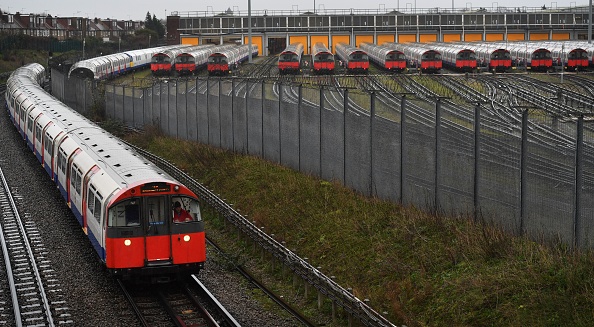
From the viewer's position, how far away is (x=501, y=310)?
42.5 feet

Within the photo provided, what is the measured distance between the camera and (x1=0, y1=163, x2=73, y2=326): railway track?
52.6ft

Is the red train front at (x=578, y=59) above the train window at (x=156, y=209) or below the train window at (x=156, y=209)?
above

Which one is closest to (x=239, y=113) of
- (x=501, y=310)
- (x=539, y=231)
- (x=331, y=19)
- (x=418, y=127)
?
(x=418, y=127)

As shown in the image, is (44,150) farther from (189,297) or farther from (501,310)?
(501,310)

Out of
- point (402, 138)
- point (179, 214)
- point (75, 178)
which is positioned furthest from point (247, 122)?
point (179, 214)

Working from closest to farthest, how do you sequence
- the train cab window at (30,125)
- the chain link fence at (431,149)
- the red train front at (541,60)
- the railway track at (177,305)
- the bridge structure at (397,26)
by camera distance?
the chain link fence at (431,149), the railway track at (177,305), the train cab window at (30,125), the red train front at (541,60), the bridge structure at (397,26)

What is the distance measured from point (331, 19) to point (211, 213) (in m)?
96.8

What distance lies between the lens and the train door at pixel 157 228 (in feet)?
55.3

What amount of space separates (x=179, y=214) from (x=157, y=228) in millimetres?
531

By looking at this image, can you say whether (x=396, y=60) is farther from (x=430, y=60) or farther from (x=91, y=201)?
(x=91, y=201)

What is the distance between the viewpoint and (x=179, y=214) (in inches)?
675

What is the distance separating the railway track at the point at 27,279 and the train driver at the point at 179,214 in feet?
8.72

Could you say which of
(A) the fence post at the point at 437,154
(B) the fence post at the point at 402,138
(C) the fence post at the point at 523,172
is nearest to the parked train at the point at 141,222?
(A) the fence post at the point at 437,154

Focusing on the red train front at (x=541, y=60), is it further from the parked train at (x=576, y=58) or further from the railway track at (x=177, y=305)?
the railway track at (x=177, y=305)
